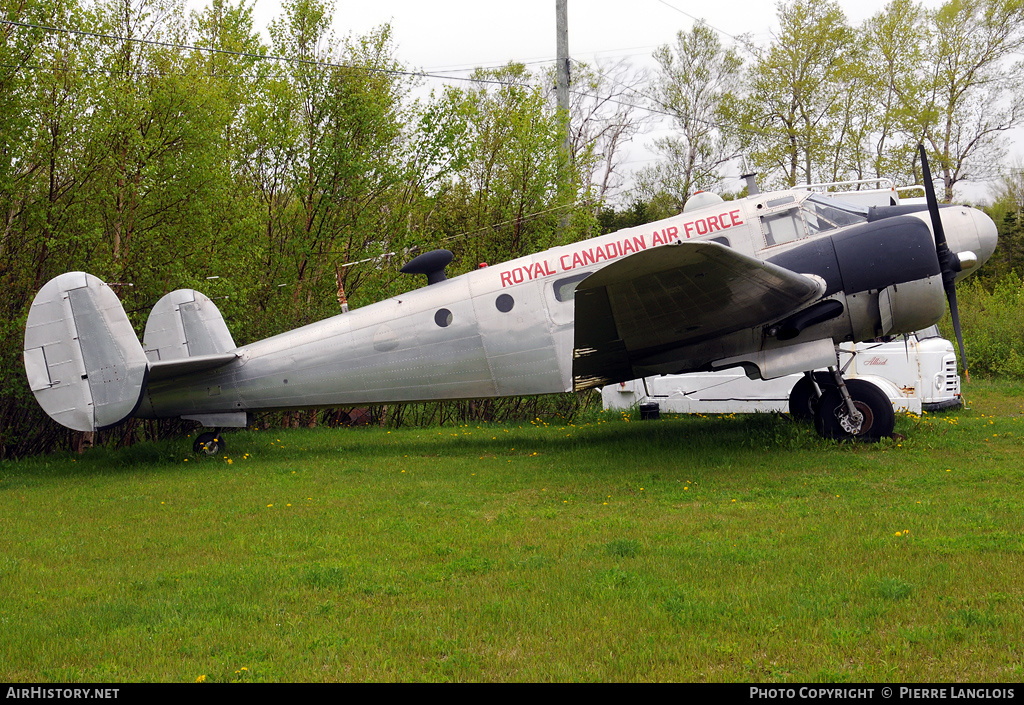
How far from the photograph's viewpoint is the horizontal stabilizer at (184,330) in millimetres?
11508

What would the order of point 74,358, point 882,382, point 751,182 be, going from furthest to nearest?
1. point 882,382
2. point 751,182
3. point 74,358

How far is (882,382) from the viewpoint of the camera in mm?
12766

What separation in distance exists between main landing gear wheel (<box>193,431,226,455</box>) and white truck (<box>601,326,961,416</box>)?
631 cm

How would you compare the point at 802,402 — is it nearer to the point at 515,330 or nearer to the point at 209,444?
the point at 515,330

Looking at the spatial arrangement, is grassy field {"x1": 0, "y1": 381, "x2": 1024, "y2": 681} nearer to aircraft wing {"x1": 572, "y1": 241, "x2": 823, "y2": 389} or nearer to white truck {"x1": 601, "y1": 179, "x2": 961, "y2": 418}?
aircraft wing {"x1": 572, "y1": 241, "x2": 823, "y2": 389}

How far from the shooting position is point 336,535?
6531mm

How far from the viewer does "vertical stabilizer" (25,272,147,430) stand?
10148mm

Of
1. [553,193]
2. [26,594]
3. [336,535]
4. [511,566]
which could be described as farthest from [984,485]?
[553,193]

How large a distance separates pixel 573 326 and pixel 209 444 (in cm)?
577

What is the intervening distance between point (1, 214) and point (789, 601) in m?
12.1

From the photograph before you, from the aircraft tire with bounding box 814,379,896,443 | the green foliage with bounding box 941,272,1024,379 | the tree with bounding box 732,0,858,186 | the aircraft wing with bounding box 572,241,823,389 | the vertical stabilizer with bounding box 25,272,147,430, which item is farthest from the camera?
the tree with bounding box 732,0,858,186

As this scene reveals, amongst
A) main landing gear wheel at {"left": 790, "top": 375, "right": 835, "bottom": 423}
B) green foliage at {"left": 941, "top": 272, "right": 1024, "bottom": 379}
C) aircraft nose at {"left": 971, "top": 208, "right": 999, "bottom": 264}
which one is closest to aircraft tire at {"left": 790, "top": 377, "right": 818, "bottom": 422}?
main landing gear wheel at {"left": 790, "top": 375, "right": 835, "bottom": 423}

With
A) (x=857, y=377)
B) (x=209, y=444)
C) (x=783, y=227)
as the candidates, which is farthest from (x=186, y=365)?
(x=857, y=377)

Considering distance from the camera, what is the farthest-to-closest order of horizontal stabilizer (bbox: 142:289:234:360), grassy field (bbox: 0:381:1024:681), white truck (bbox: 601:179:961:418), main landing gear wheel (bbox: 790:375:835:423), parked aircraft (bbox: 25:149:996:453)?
1. white truck (bbox: 601:179:961:418)
2. horizontal stabilizer (bbox: 142:289:234:360)
3. main landing gear wheel (bbox: 790:375:835:423)
4. parked aircraft (bbox: 25:149:996:453)
5. grassy field (bbox: 0:381:1024:681)
